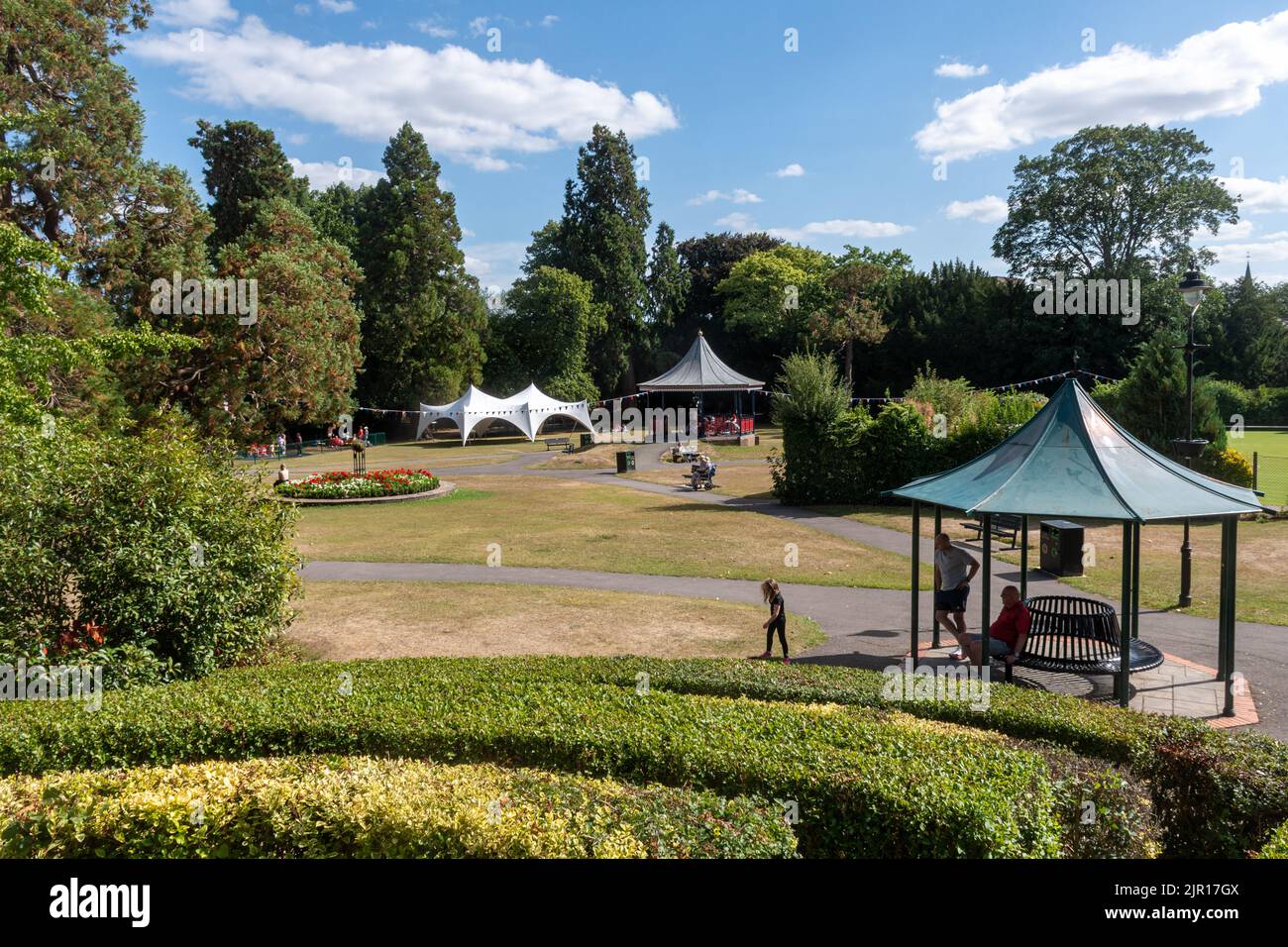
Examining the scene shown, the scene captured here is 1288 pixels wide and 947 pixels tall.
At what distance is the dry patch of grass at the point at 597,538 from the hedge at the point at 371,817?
35.2ft

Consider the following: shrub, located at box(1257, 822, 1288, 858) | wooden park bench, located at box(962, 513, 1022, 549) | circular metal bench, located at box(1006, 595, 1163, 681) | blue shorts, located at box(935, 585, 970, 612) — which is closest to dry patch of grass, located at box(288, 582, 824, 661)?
blue shorts, located at box(935, 585, 970, 612)

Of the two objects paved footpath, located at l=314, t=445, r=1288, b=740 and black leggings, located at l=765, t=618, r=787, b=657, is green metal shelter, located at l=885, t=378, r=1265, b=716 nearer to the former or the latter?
paved footpath, located at l=314, t=445, r=1288, b=740

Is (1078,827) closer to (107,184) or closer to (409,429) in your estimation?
(107,184)

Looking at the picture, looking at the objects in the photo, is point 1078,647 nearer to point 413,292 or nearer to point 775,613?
point 775,613

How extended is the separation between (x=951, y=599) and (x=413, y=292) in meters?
48.7

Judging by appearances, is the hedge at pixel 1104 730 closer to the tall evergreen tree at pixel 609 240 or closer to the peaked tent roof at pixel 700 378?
the peaked tent roof at pixel 700 378

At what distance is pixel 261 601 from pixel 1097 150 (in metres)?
53.4

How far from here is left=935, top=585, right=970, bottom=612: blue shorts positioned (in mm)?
11156

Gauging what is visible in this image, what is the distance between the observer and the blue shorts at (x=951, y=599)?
1116cm

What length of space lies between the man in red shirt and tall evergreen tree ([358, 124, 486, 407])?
1860 inches

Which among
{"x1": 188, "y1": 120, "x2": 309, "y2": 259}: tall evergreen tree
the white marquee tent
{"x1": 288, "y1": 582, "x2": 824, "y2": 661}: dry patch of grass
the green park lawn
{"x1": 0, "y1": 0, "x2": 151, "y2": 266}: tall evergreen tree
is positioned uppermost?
{"x1": 188, "y1": 120, "x2": 309, "y2": 259}: tall evergreen tree

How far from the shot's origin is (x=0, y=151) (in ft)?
42.4

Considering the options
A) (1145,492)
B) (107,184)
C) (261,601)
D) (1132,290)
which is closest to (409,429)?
(107,184)

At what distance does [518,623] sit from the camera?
12.9m
